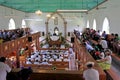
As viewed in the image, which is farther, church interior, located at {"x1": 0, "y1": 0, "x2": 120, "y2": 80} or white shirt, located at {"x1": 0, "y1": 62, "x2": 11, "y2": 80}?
church interior, located at {"x1": 0, "y1": 0, "x2": 120, "y2": 80}

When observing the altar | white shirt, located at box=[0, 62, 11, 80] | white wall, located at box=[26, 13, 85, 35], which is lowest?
the altar

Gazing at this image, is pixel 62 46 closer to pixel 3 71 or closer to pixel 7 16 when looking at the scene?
pixel 7 16

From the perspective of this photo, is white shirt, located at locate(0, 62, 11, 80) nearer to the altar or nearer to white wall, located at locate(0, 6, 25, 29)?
white wall, located at locate(0, 6, 25, 29)

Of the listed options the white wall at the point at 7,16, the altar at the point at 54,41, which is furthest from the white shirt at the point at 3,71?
the altar at the point at 54,41

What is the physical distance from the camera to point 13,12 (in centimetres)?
2833

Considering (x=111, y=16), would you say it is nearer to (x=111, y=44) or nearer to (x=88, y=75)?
(x=111, y=44)

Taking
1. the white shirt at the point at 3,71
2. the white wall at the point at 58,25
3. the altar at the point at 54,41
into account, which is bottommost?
the altar at the point at 54,41

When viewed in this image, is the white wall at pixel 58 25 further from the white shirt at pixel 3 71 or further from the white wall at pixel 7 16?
the white shirt at pixel 3 71

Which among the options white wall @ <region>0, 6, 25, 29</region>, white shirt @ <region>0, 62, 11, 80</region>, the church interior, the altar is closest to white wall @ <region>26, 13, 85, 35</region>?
the church interior

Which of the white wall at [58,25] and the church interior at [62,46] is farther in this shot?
the white wall at [58,25]

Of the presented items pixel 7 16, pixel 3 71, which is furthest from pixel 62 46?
pixel 3 71

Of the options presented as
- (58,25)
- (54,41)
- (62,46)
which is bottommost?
(62,46)

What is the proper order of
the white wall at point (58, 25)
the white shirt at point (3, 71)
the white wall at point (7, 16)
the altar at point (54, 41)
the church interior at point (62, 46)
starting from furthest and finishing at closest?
the white wall at point (58, 25) → the altar at point (54, 41) → the white wall at point (7, 16) → the church interior at point (62, 46) → the white shirt at point (3, 71)

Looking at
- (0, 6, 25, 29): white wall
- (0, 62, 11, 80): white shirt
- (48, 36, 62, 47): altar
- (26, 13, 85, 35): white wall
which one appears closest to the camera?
(0, 62, 11, 80): white shirt
